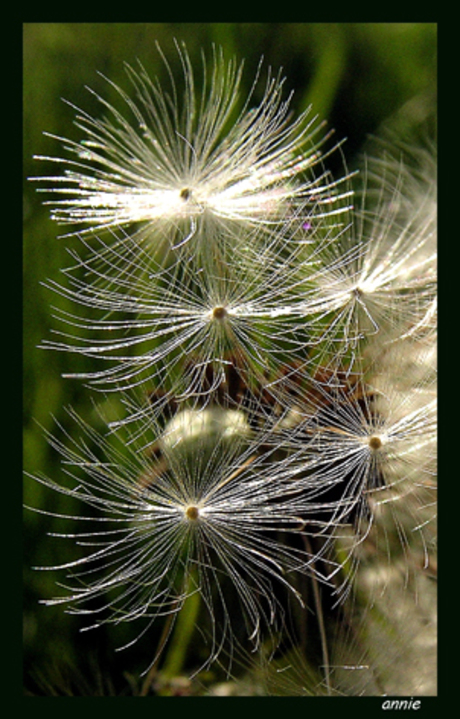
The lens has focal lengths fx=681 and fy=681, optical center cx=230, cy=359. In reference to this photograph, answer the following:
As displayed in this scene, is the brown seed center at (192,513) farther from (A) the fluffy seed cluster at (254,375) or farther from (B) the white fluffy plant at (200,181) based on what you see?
(B) the white fluffy plant at (200,181)

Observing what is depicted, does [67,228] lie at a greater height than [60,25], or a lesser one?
lesser

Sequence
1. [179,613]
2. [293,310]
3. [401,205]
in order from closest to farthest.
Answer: [293,310] < [179,613] < [401,205]

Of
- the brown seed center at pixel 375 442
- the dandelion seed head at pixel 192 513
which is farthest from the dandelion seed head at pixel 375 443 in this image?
the dandelion seed head at pixel 192 513

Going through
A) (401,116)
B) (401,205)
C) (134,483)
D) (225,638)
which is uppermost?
(401,116)

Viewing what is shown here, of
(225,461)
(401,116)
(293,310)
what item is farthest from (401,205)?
(225,461)

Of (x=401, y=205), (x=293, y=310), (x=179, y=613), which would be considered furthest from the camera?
(x=401, y=205)

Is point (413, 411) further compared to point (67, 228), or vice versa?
point (67, 228)

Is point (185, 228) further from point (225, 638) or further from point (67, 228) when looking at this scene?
point (225, 638)

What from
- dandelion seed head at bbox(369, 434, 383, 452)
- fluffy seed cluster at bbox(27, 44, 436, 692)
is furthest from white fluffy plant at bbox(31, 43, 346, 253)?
dandelion seed head at bbox(369, 434, 383, 452)
